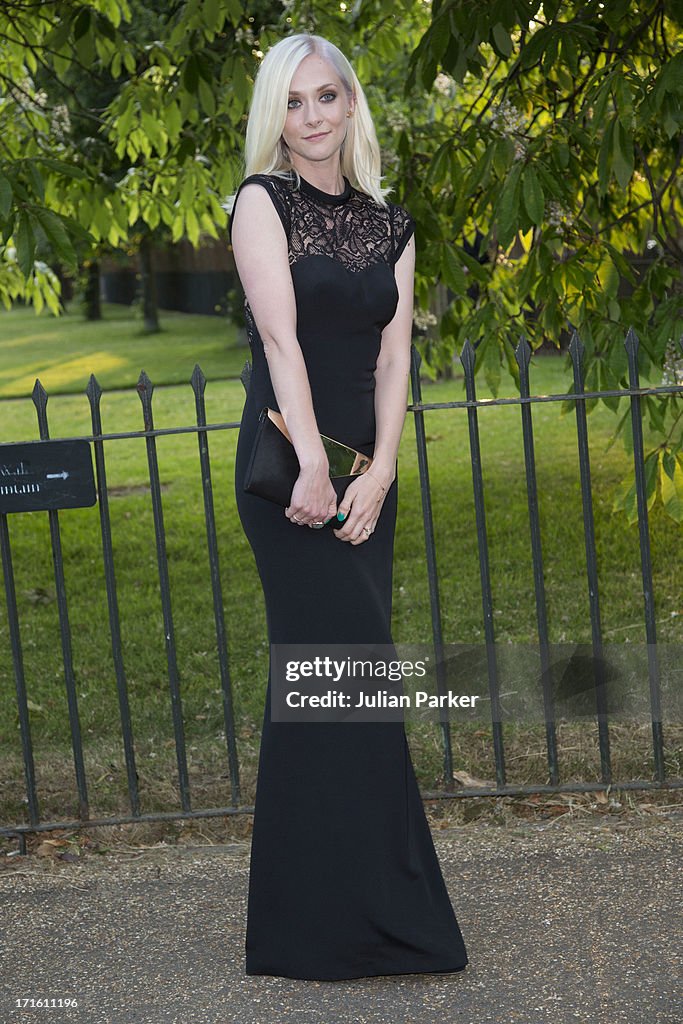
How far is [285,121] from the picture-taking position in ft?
9.74

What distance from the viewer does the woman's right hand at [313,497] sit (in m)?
2.97

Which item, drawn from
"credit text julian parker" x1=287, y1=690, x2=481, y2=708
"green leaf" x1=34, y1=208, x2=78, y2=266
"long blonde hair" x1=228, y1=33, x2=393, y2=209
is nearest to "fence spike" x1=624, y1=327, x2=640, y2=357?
"long blonde hair" x1=228, y1=33, x2=393, y2=209

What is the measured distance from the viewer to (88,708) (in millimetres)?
5730

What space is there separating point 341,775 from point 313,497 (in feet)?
2.41

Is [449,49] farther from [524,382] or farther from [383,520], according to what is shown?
[383,520]

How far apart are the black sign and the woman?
0.90 meters

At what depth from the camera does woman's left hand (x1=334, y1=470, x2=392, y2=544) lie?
9.98 feet

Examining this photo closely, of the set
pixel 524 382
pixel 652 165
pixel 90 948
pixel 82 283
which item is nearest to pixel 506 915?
pixel 90 948

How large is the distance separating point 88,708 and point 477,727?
183cm

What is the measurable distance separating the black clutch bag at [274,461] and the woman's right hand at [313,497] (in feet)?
0.08

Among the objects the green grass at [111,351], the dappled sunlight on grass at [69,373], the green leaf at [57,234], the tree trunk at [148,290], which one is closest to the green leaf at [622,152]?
the green leaf at [57,234]

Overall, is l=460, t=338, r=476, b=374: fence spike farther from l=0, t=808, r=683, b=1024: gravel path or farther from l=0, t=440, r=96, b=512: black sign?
l=0, t=808, r=683, b=1024: gravel path

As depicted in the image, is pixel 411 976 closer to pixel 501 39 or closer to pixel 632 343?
pixel 632 343

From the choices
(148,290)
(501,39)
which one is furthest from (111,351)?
(501,39)
